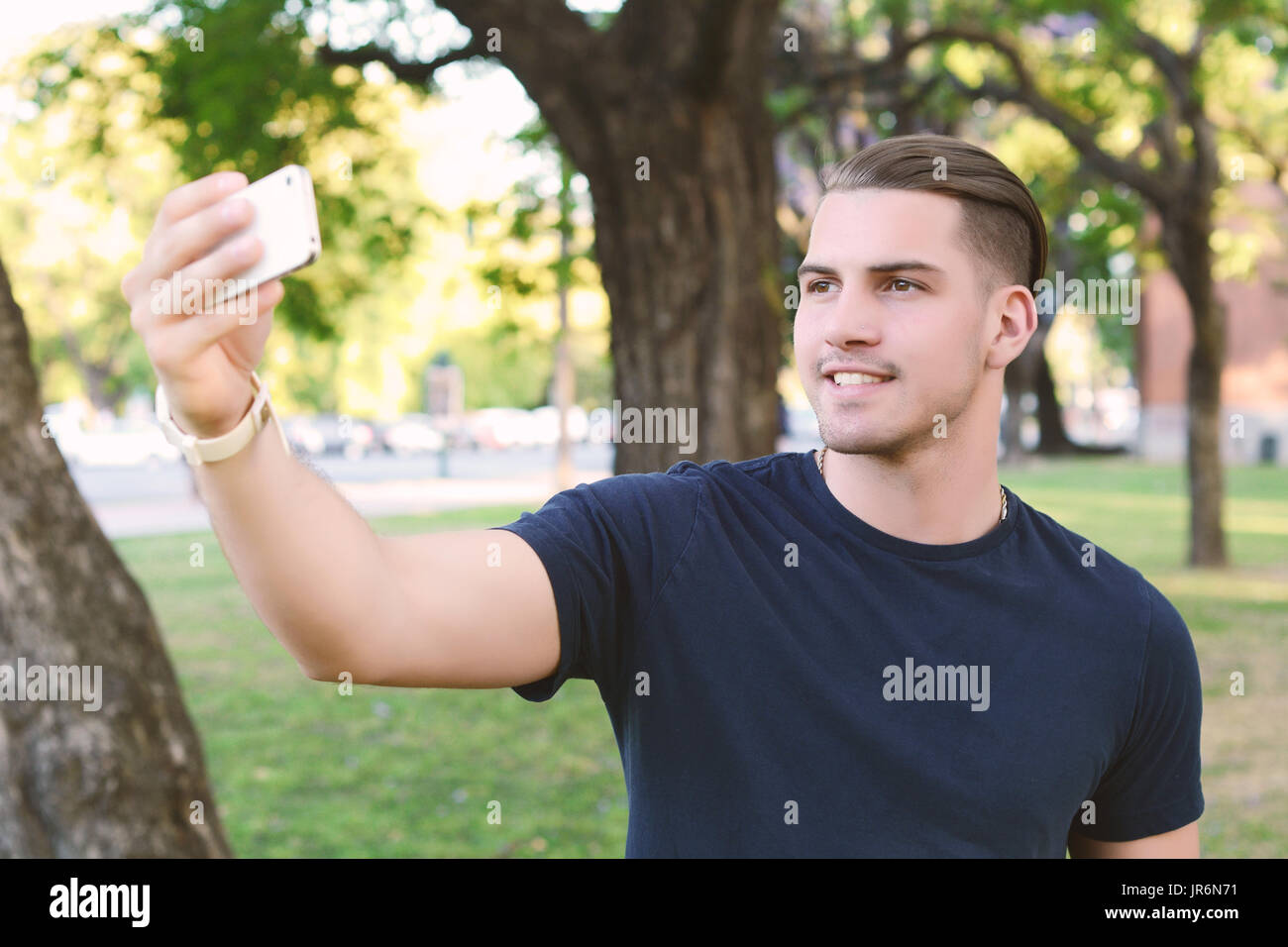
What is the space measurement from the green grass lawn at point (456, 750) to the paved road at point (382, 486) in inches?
208

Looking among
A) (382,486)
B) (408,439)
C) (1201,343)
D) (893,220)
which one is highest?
(408,439)

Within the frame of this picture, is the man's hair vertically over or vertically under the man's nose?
over

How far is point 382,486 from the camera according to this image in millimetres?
29344

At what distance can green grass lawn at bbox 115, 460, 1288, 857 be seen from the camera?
6.53 meters

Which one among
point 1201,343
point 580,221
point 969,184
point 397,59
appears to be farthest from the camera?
point 1201,343

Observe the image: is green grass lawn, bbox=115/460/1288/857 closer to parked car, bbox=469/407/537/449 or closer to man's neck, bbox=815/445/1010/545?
man's neck, bbox=815/445/1010/545

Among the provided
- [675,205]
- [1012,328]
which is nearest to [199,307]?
[1012,328]

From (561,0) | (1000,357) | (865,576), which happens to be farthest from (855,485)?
(561,0)

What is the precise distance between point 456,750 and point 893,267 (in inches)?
270

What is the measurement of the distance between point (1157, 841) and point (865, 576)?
74 cm

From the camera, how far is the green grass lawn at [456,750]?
6.53m

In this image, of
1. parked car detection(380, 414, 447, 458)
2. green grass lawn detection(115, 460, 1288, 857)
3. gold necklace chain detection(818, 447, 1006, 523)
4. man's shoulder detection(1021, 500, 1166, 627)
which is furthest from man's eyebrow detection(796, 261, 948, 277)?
parked car detection(380, 414, 447, 458)

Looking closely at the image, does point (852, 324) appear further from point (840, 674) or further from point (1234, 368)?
point (1234, 368)

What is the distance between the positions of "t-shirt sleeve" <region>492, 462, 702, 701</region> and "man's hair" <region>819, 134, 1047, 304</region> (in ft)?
2.00
